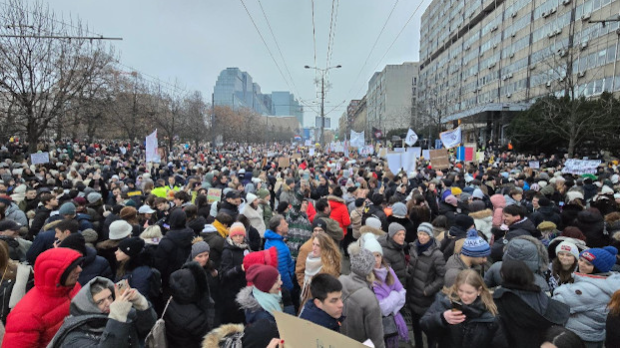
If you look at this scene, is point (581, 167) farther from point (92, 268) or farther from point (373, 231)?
point (92, 268)

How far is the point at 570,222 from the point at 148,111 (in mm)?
30765

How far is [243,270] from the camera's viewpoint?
4.03m

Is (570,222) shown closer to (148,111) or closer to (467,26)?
(148,111)

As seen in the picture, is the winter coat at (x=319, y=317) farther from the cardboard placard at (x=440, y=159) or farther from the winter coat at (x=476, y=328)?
the cardboard placard at (x=440, y=159)

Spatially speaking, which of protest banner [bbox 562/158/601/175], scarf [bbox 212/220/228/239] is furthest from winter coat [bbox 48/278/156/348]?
protest banner [bbox 562/158/601/175]

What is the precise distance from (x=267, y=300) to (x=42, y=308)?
5.24 feet

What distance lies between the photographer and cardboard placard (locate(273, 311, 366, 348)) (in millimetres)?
1758

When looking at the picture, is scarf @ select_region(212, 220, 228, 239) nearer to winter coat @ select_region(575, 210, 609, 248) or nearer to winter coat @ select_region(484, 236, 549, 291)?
winter coat @ select_region(484, 236, 549, 291)

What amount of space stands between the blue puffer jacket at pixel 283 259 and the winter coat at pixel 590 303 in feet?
9.09

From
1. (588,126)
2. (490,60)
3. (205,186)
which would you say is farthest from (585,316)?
(490,60)

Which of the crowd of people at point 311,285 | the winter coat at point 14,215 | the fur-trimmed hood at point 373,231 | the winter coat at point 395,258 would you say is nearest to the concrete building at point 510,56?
the fur-trimmed hood at point 373,231

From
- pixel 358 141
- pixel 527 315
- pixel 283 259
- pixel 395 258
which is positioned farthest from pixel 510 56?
pixel 527 315

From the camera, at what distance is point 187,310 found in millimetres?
3270

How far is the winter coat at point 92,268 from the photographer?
371 centimetres
